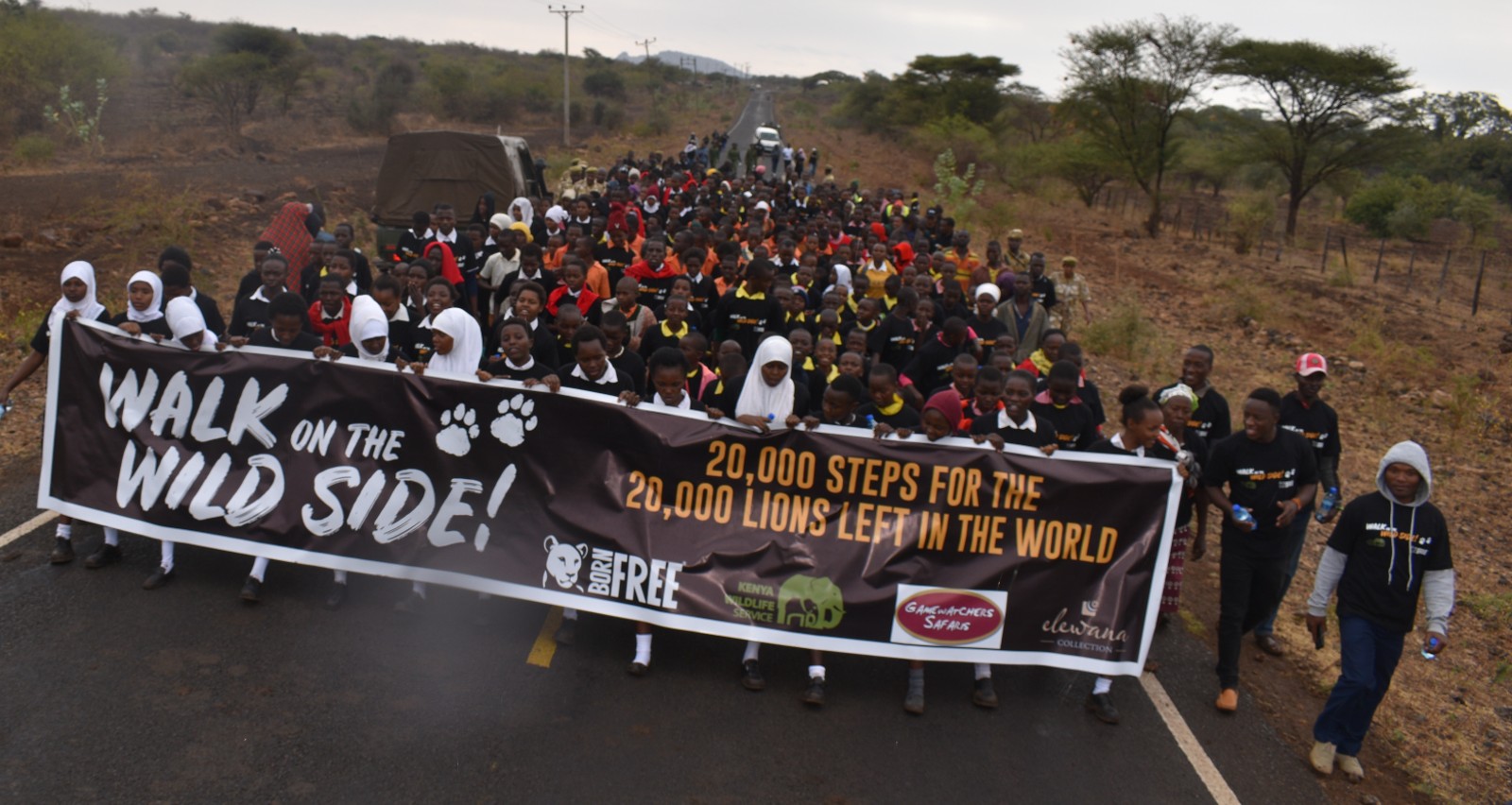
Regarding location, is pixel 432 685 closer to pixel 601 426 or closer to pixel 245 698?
pixel 245 698

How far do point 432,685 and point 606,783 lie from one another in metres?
1.22

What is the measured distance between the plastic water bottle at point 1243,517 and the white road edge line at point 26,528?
7.58 meters

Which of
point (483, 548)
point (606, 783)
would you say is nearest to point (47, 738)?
point (483, 548)

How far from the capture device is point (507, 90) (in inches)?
2266

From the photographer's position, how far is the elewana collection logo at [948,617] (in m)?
5.68

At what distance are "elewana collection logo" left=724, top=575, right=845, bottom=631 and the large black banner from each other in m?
0.01

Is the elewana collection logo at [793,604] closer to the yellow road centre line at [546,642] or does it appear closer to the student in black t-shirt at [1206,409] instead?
the yellow road centre line at [546,642]

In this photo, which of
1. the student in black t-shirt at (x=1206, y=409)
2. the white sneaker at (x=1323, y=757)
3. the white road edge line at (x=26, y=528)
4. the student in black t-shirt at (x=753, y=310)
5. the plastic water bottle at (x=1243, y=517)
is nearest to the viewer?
the white sneaker at (x=1323, y=757)

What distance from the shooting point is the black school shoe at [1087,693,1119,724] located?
563cm

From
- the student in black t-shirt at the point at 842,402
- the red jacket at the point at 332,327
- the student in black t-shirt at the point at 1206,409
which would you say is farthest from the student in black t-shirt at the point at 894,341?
the red jacket at the point at 332,327

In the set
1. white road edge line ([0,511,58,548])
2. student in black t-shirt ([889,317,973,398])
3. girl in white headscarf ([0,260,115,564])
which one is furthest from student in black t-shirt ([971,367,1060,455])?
white road edge line ([0,511,58,548])

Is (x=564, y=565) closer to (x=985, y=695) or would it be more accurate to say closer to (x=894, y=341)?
(x=985, y=695)

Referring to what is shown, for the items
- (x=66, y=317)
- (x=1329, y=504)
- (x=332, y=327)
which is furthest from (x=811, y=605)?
(x=66, y=317)

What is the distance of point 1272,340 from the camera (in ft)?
59.2
